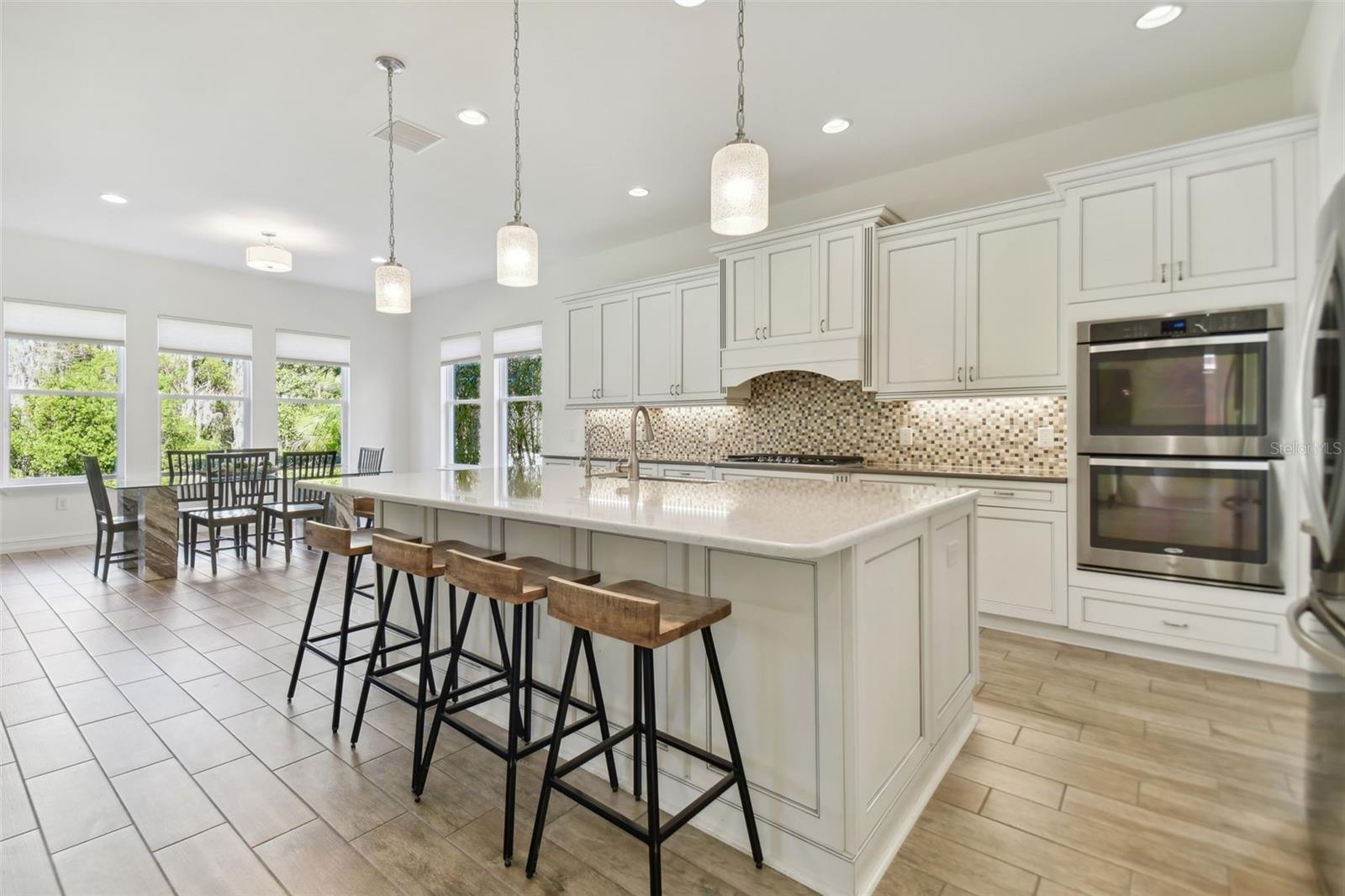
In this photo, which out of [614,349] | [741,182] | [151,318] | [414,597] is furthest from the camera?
[151,318]

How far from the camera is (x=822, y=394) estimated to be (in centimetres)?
459

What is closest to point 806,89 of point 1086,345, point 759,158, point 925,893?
point 759,158

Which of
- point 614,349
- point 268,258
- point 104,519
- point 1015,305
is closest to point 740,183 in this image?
point 1015,305

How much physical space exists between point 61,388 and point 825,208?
719cm

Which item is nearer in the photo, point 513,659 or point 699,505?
point 513,659

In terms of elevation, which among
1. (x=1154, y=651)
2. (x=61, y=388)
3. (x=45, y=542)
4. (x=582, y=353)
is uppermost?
(x=582, y=353)

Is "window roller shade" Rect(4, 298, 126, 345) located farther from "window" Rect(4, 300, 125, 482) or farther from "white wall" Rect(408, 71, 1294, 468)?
"white wall" Rect(408, 71, 1294, 468)

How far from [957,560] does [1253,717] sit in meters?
1.49

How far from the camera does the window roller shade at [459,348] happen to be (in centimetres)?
747

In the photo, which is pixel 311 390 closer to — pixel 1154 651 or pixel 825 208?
pixel 825 208

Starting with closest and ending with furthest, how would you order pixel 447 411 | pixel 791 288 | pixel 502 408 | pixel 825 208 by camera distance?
1. pixel 791 288
2. pixel 825 208
3. pixel 502 408
4. pixel 447 411

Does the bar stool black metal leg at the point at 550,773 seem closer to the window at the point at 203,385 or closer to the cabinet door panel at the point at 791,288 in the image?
the cabinet door panel at the point at 791,288

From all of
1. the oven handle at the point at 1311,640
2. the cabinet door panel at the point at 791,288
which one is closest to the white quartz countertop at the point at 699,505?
the oven handle at the point at 1311,640

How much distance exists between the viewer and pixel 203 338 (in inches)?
259
